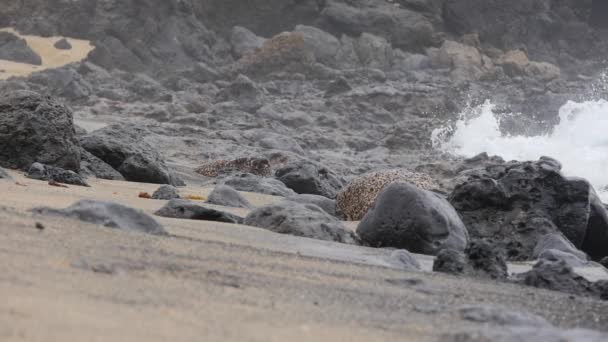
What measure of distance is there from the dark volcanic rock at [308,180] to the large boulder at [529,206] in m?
2.37

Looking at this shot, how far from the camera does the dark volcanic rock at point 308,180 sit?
26.8 ft

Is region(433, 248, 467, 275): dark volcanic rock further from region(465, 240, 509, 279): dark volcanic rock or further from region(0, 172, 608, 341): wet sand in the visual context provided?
region(0, 172, 608, 341): wet sand

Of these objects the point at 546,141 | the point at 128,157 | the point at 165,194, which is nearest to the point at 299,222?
the point at 165,194

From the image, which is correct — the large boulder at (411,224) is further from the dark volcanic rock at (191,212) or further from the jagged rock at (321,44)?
the jagged rock at (321,44)

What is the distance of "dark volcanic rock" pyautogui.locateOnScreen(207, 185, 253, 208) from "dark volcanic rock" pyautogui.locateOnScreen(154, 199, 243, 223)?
1.02 m

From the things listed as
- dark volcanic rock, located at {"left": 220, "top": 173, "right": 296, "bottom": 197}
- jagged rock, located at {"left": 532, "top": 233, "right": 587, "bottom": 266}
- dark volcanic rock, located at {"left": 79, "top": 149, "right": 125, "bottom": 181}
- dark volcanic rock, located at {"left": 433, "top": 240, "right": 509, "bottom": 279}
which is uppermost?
dark volcanic rock, located at {"left": 433, "top": 240, "right": 509, "bottom": 279}

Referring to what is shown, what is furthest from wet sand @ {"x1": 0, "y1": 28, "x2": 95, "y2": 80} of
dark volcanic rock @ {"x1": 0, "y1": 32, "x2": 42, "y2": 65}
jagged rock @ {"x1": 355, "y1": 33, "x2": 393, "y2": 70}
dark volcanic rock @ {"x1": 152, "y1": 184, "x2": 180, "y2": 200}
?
dark volcanic rock @ {"x1": 152, "y1": 184, "x2": 180, "y2": 200}

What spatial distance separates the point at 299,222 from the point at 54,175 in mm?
2150

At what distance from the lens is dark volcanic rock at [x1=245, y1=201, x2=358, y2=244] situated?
15.3ft

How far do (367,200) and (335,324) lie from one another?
4467 mm

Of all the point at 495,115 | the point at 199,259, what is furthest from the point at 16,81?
the point at 199,259

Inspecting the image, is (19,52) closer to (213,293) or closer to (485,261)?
(485,261)

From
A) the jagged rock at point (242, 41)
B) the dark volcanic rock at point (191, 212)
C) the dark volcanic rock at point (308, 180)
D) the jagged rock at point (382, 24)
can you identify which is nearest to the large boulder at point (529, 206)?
the dark volcanic rock at point (191, 212)

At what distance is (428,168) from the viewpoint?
1184 centimetres
